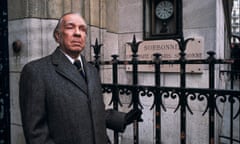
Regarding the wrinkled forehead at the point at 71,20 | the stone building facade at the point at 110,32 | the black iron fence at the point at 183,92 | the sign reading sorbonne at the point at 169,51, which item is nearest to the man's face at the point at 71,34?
the wrinkled forehead at the point at 71,20

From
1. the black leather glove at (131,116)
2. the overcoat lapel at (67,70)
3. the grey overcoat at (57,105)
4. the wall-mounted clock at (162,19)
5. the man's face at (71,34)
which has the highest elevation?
the wall-mounted clock at (162,19)

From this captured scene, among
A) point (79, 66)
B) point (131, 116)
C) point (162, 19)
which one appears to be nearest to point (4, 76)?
point (79, 66)

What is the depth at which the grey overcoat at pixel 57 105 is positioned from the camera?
1760mm

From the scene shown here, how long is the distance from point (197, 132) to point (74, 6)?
8.65 ft

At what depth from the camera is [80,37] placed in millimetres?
1922

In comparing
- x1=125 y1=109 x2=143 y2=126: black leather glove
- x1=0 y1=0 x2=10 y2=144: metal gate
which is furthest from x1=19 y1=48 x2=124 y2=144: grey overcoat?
x1=0 y1=0 x2=10 y2=144: metal gate

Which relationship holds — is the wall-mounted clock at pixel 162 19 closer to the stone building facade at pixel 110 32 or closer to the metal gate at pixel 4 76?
the stone building facade at pixel 110 32

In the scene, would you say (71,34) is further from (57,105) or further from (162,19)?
(162,19)

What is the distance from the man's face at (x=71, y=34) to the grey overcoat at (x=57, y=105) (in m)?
0.09

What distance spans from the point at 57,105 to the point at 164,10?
2926 mm

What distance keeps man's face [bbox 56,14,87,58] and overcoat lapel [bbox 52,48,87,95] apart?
7 cm

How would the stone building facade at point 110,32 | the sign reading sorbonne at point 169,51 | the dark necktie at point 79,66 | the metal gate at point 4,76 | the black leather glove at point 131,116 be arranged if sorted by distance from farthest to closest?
the sign reading sorbonne at point 169,51
the stone building facade at point 110,32
the metal gate at point 4,76
the black leather glove at point 131,116
the dark necktie at point 79,66

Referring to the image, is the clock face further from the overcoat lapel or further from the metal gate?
the overcoat lapel

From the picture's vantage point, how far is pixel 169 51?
403cm
